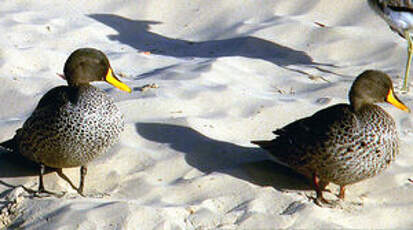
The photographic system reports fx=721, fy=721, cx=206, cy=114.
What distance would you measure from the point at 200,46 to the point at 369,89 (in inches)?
137

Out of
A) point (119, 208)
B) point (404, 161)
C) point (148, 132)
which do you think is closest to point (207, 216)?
point (119, 208)

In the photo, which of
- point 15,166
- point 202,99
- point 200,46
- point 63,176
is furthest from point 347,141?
point 200,46

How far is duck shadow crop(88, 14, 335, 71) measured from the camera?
25.4 feet

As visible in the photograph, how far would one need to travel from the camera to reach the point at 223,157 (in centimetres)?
537

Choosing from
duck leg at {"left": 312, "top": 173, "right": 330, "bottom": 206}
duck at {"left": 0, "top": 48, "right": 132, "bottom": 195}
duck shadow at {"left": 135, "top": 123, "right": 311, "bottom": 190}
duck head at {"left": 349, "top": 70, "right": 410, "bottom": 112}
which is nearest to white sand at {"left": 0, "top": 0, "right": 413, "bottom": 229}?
duck shadow at {"left": 135, "top": 123, "right": 311, "bottom": 190}

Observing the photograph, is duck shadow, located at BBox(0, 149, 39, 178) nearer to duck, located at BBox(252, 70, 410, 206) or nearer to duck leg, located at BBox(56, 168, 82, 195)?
duck leg, located at BBox(56, 168, 82, 195)

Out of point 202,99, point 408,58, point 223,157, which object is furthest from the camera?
point 408,58

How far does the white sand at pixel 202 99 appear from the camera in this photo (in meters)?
4.56

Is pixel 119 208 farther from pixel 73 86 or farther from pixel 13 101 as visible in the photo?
pixel 13 101

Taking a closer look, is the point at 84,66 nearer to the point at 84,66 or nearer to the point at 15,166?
the point at 84,66

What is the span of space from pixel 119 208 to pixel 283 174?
1.37 m

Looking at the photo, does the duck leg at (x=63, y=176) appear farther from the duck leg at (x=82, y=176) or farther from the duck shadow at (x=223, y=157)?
the duck shadow at (x=223, y=157)

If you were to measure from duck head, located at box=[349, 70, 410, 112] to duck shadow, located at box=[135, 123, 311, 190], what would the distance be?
0.69m

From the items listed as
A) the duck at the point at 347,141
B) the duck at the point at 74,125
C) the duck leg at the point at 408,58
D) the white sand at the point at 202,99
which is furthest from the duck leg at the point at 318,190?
the duck leg at the point at 408,58
